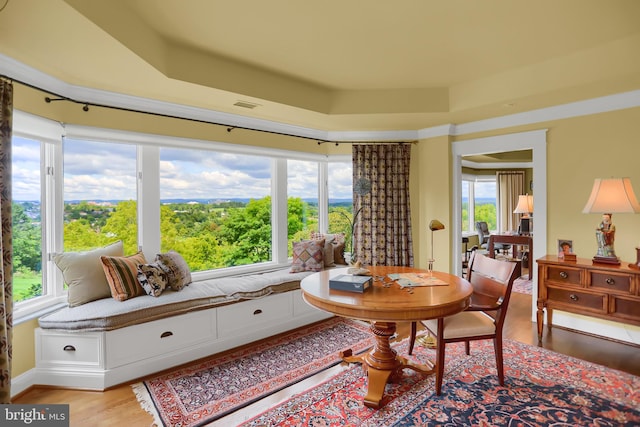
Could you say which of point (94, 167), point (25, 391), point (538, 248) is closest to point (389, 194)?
point (538, 248)

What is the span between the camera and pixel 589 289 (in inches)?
114

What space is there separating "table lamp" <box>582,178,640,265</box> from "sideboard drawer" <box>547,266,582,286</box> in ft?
0.65

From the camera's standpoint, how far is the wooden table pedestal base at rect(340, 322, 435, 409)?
221cm

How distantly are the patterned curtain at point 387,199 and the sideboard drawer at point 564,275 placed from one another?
1.65 metres

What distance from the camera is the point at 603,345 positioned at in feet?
10.1

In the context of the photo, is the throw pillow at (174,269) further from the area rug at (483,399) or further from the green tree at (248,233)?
the area rug at (483,399)

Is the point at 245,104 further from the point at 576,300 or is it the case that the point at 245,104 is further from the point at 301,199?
the point at 576,300

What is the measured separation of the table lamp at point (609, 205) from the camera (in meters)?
2.75

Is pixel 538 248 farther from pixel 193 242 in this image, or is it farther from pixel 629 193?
pixel 193 242

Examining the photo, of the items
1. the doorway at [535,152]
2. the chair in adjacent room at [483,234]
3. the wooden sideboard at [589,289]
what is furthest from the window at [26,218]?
the chair in adjacent room at [483,234]

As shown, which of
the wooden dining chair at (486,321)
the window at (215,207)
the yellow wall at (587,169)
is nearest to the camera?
the wooden dining chair at (486,321)

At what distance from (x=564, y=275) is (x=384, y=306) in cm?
220

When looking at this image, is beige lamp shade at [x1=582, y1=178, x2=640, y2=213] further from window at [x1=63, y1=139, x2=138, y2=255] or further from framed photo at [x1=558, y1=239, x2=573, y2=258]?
window at [x1=63, y1=139, x2=138, y2=255]

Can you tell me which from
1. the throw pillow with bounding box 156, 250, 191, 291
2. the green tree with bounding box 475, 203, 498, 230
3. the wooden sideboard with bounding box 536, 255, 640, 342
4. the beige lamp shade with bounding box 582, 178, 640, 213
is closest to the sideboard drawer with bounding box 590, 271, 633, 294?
the wooden sideboard with bounding box 536, 255, 640, 342
